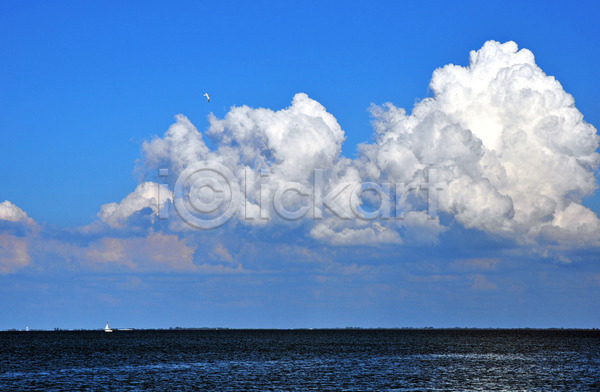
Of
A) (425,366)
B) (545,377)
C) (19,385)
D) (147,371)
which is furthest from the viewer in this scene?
(425,366)

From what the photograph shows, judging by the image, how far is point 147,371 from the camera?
453 feet

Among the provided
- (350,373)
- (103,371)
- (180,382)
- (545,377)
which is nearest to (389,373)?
(350,373)

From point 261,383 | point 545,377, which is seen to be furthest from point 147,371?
point 545,377

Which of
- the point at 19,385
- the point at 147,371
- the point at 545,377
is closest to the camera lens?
the point at 19,385

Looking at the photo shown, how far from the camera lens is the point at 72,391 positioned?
105 m

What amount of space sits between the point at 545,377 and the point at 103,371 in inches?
3248

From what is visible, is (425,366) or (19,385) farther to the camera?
(425,366)

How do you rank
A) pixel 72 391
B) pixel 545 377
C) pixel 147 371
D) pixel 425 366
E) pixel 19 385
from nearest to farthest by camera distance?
pixel 72 391
pixel 19 385
pixel 545 377
pixel 147 371
pixel 425 366

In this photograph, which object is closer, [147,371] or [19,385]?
[19,385]

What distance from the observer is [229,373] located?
135500mm

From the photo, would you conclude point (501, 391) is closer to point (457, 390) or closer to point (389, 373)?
point (457, 390)

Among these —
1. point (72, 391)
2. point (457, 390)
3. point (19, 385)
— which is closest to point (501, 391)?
point (457, 390)

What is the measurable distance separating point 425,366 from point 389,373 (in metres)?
22.8

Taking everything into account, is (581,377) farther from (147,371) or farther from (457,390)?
(147,371)
